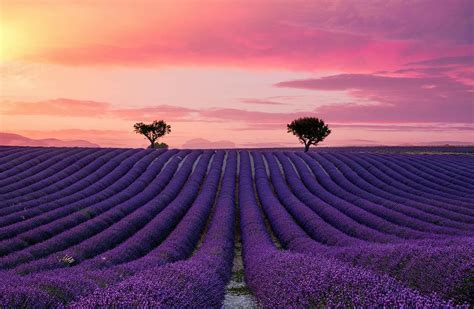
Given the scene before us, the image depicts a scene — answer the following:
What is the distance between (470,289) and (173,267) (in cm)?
446

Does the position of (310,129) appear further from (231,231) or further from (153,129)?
(231,231)

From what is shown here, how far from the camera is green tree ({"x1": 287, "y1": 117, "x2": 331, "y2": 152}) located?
57438 millimetres

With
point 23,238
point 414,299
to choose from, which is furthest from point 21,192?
point 414,299

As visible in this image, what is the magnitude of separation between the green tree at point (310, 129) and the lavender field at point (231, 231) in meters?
16.4

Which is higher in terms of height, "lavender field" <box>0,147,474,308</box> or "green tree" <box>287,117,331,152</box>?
"green tree" <box>287,117,331,152</box>

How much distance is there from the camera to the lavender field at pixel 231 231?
621 centimetres

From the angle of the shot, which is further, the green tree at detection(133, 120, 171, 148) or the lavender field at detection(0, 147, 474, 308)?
the green tree at detection(133, 120, 171, 148)

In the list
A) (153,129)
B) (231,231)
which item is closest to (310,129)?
(153,129)

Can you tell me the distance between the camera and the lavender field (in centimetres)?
621

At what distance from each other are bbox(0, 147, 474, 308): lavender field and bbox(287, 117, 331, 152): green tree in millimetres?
16398

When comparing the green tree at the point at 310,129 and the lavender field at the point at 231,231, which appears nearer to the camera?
the lavender field at the point at 231,231

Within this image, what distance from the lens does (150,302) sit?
5121 millimetres

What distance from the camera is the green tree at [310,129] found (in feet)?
188

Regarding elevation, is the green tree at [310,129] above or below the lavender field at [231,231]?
above
